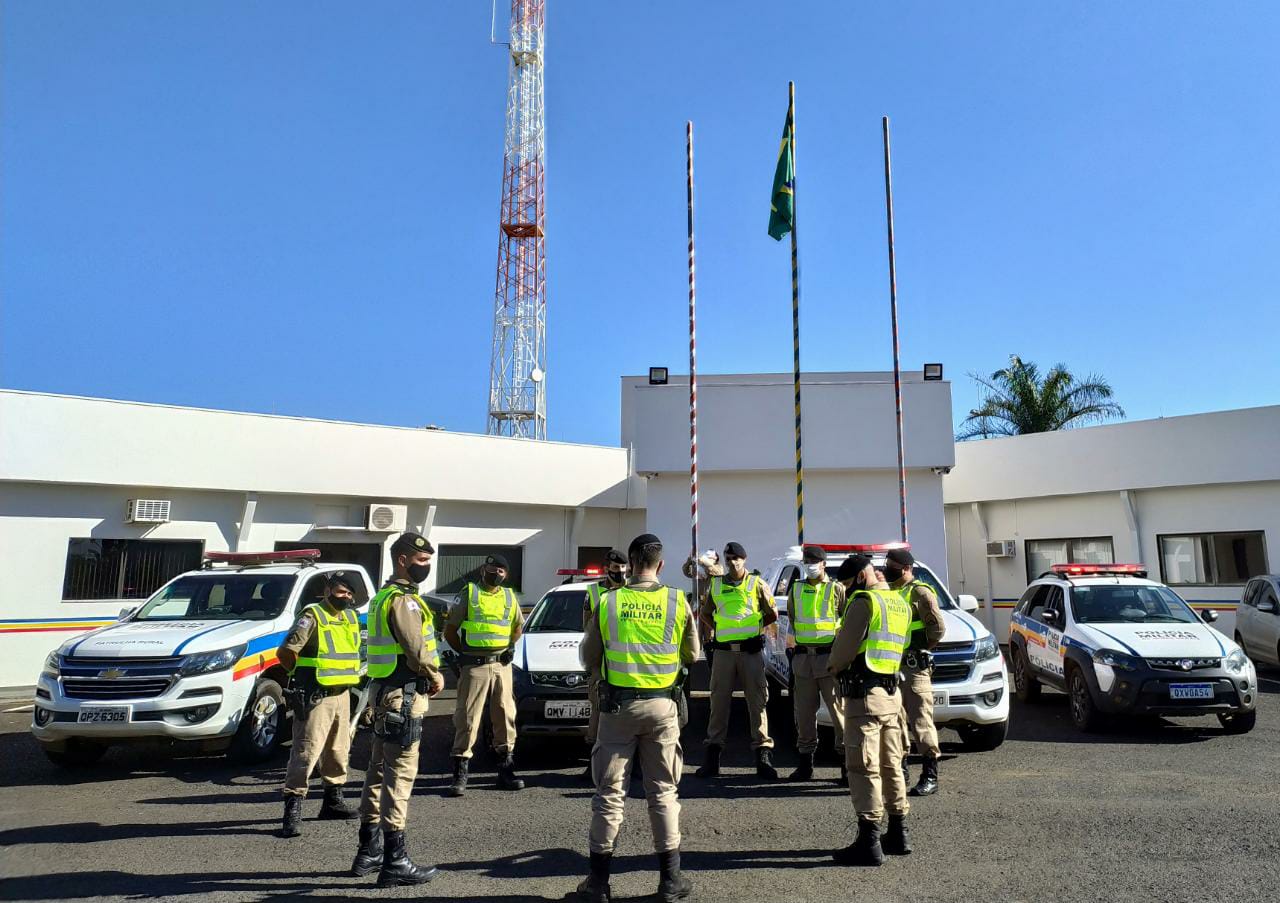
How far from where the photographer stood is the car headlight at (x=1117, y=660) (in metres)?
8.88

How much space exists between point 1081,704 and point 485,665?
A: 6.82 metres

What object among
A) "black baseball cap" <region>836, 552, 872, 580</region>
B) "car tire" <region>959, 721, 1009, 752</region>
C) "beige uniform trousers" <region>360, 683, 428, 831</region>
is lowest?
"car tire" <region>959, 721, 1009, 752</region>

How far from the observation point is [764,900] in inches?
181

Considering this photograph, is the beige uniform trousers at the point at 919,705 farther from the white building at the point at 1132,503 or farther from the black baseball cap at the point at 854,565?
the white building at the point at 1132,503

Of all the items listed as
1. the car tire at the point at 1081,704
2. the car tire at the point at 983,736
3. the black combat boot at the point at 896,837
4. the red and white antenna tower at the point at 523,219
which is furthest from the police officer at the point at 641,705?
the red and white antenna tower at the point at 523,219

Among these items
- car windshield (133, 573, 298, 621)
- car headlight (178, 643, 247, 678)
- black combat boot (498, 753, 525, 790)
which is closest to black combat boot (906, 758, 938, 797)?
black combat boot (498, 753, 525, 790)

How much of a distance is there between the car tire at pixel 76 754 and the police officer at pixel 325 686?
123 inches

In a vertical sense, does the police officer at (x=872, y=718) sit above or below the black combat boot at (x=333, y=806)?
above

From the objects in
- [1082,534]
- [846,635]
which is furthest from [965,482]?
[846,635]

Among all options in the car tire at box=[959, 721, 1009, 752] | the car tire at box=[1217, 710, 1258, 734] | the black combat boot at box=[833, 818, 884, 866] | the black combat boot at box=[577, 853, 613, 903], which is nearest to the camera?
the black combat boot at box=[577, 853, 613, 903]

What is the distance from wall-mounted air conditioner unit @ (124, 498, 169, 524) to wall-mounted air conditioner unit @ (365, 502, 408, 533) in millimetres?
3522

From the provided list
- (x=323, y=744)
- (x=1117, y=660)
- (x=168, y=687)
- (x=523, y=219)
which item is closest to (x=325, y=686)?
(x=323, y=744)

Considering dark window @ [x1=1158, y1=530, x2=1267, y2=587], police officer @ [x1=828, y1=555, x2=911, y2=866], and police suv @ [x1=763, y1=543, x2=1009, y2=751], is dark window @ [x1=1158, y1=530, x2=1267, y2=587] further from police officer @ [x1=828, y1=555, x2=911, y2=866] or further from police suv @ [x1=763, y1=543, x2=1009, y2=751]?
police officer @ [x1=828, y1=555, x2=911, y2=866]

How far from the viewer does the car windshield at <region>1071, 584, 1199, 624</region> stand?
1002 centimetres
